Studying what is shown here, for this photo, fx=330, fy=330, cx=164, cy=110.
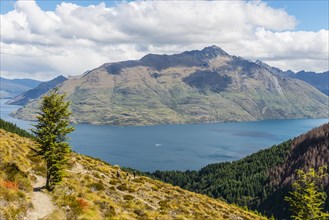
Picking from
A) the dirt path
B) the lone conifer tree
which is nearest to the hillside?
the dirt path

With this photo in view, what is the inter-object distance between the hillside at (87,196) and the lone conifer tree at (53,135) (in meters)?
2.41

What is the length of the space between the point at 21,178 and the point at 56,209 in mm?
8762

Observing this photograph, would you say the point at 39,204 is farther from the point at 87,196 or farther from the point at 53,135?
the point at 53,135

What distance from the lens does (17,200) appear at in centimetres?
3128

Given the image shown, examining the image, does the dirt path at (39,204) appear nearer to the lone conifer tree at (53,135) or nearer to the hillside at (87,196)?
the hillside at (87,196)

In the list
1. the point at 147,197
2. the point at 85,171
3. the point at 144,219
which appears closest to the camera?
the point at 144,219

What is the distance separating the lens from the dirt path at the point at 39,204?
30359 mm

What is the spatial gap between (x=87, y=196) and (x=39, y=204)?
6933 millimetres

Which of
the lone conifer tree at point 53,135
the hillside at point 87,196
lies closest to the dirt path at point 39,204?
the hillside at point 87,196

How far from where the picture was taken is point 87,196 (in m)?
39.5

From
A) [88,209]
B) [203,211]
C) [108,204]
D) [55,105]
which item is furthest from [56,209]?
[203,211]

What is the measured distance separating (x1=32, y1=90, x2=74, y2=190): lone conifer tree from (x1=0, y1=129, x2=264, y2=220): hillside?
94.8 inches

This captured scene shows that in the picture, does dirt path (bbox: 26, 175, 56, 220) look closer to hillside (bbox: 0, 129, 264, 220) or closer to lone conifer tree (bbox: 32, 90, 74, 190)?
hillside (bbox: 0, 129, 264, 220)

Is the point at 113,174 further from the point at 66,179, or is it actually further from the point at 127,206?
the point at 127,206
